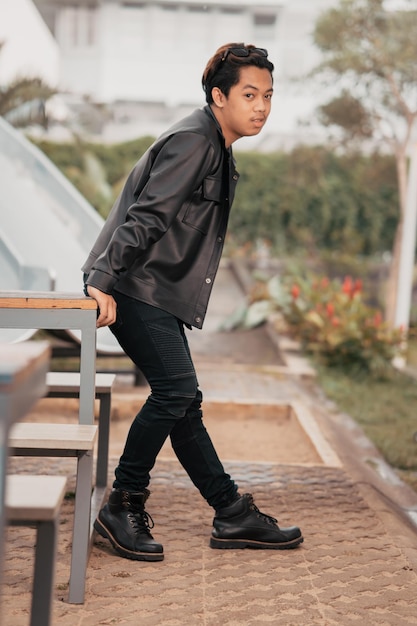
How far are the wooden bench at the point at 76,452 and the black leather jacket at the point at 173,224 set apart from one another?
483 millimetres

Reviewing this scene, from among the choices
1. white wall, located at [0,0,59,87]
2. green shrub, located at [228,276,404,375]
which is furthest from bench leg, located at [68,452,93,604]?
white wall, located at [0,0,59,87]

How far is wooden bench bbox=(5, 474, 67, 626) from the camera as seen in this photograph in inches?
76.5

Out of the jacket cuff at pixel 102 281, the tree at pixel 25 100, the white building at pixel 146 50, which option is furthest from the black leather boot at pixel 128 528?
the white building at pixel 146 50

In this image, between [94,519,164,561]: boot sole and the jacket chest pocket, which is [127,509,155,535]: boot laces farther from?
the jacket chest pocket

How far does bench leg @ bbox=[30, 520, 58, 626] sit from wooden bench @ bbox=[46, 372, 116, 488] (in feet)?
5.72

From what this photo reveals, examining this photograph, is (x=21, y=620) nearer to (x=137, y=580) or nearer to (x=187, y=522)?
(x=137, y=580)

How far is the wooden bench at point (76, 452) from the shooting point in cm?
270

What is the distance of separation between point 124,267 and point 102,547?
1057mm

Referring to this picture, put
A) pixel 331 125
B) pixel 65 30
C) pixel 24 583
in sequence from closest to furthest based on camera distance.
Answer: pixel 24 583 < pixel 331 125 < pixel 65 30

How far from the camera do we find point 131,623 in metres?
2.67

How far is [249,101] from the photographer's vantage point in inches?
126

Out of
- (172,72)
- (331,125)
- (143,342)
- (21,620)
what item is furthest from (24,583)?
(172,72)

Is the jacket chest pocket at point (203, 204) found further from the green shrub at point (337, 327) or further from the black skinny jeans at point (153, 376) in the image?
the green shrub at point (337, 327)

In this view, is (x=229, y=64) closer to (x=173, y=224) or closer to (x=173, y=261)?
(x=173, y=224)
